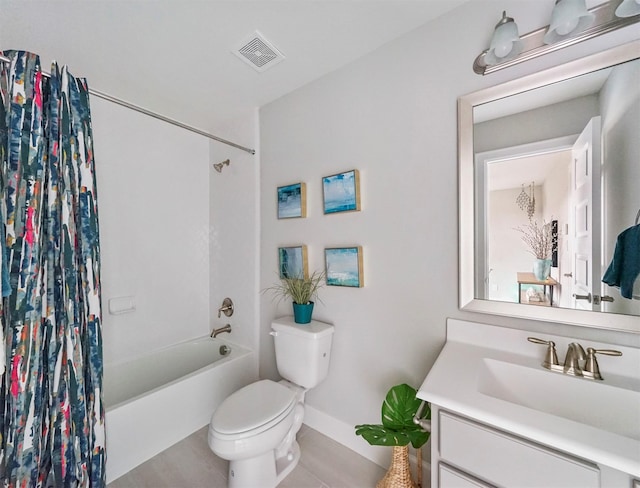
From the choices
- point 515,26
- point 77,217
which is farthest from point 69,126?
point 515,26

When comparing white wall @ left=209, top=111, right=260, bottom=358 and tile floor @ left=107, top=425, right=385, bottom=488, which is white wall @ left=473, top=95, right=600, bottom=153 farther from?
tile floor @ left=107, top=425, right=385, bottom=488

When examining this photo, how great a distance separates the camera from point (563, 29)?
0.94 meters

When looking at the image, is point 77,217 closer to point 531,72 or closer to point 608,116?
point 531,72

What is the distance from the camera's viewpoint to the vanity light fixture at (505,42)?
1006 mm

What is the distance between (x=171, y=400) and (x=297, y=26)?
2.22m

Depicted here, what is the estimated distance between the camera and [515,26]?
100 cm

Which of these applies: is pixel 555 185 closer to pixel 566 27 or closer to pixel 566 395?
pixel 566 27

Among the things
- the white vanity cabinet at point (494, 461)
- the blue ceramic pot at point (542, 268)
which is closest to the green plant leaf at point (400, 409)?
the white vanity cabinet at point (494, 461)

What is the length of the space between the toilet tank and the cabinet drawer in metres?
0.80

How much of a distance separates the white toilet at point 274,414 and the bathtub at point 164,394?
0.49 metres

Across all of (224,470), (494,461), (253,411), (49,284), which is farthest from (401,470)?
(49,284)

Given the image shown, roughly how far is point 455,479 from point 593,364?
602mm

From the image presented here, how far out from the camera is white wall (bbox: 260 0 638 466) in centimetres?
119

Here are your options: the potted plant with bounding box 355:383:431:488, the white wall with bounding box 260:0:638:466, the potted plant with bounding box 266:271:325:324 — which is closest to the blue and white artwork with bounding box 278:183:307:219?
the white wall with bounding box 260:0:638:466
